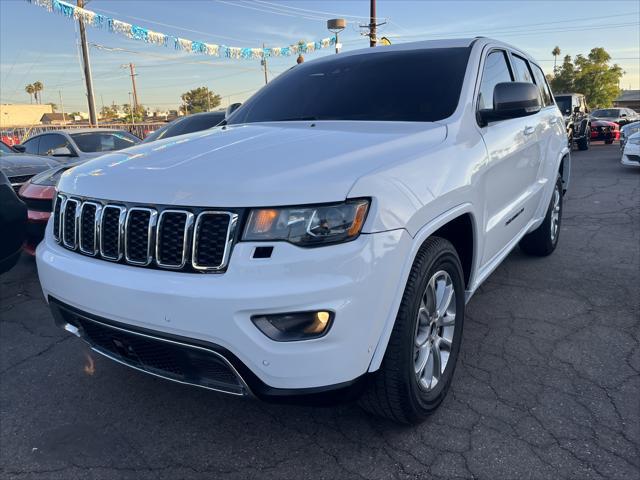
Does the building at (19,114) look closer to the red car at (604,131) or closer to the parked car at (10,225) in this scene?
the red car at (604,131)

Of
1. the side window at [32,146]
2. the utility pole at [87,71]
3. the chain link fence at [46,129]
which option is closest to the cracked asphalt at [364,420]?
the side window at [32,146]

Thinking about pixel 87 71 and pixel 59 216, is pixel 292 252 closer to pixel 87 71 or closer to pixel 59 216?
pixel 59 216

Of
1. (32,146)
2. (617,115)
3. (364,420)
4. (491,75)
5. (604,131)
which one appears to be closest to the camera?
(364,420)

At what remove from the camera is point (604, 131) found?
20.8 m

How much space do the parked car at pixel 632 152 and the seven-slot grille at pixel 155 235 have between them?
40.4ft

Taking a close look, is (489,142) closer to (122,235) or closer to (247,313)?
(247,313)

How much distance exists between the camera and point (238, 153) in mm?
2293

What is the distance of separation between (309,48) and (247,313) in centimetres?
2226

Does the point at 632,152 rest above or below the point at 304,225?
below

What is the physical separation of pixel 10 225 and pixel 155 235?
271 cm

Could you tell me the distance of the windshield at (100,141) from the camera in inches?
327

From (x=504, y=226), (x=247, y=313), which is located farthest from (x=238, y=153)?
(x=504, y=226)

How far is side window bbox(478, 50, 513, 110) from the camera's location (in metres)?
3.20

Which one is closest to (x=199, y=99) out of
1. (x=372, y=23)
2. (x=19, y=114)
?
(x=19, y=114)
